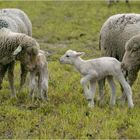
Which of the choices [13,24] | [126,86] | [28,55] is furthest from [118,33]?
[13,24]

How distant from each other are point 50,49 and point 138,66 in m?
7.46

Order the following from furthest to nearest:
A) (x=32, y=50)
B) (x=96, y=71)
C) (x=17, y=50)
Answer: (x=32, y=50) < (x=17, y=50) < (x=96, y=71)

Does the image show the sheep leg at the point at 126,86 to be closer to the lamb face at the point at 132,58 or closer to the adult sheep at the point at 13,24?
the lamb face at the point at 132,58

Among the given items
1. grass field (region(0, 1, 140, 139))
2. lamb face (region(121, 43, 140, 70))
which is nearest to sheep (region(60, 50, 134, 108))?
lamb face (region(121, 43, 140, 70))

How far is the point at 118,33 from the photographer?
8414 millimetres

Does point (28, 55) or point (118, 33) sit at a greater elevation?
point (118, 33)

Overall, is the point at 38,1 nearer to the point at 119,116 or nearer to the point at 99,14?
the point at 99,14

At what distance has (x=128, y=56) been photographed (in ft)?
24.5

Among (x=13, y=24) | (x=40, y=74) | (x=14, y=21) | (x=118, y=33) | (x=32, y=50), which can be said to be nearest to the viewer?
(x=32, y=50)

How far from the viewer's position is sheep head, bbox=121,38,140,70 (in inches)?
290

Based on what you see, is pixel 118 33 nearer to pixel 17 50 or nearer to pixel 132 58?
pixel 132 58

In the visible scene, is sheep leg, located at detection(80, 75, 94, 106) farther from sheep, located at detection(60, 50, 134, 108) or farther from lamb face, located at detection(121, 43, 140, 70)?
lamb face, located at detection(121, 43, 140, 70)

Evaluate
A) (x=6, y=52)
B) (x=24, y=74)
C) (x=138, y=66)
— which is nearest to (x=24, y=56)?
(x=6, y=52)

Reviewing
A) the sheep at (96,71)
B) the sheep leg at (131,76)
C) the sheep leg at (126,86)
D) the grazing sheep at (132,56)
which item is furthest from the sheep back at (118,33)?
the sheep leg at (126,86)
